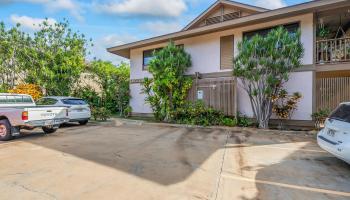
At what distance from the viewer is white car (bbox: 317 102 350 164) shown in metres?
4.93

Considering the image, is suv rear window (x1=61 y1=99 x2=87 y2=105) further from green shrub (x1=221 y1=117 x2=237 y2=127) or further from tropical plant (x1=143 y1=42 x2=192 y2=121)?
green shrub (x1=221 y1=117 x2=237 y2=127)

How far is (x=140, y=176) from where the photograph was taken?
483cm

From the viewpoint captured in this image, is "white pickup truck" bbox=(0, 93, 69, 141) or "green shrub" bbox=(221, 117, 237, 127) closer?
"white pickup truck" bbox=(0, 93, 69, 141)

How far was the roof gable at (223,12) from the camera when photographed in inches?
552

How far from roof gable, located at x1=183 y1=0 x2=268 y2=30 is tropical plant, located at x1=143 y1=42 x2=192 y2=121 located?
322 cm

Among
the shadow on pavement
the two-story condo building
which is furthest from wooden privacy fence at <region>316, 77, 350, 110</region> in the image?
the shadow on pavement

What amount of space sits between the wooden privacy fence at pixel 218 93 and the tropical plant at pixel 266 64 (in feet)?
3.41

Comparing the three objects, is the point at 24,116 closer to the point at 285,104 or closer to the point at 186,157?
the point at 186,157

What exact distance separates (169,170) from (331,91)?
8.93m

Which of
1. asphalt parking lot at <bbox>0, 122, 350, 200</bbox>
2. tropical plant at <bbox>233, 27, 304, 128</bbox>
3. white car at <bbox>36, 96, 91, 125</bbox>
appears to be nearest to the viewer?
asphalt parking lot at <bbox>0, 122, 350, 200</bbox>

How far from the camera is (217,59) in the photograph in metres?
13.8

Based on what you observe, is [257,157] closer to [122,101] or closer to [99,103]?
[122,101]

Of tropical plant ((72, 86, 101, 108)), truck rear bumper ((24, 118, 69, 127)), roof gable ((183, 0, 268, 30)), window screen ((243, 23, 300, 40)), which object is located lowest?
truck rear bumper ((24, 118, 69, 127))

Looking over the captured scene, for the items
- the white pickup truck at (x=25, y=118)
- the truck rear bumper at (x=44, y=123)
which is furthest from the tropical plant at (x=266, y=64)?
the white pickup truck at (x=25, y=118)
